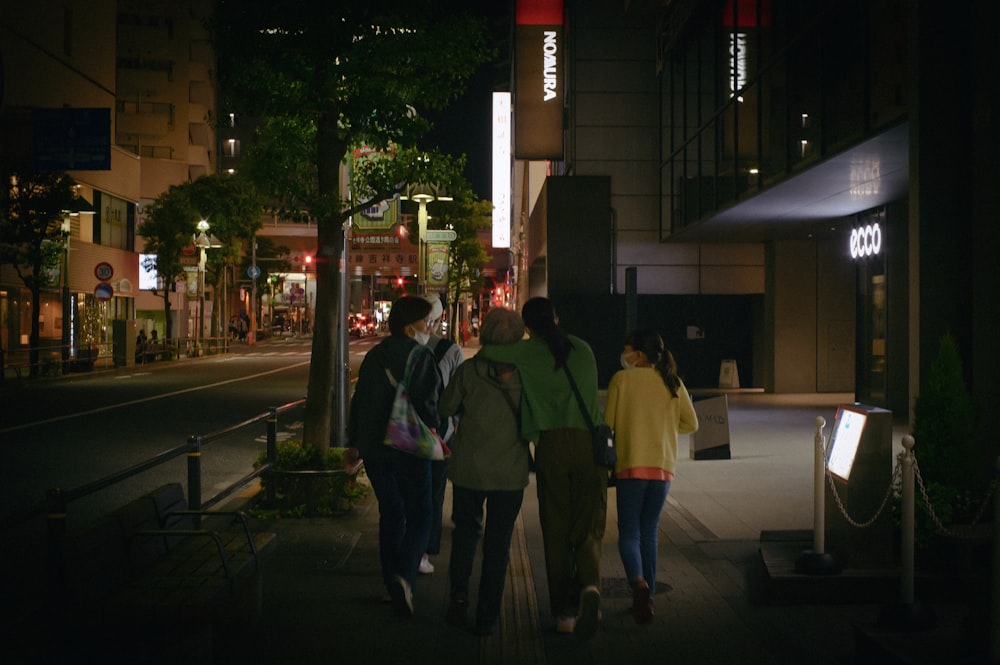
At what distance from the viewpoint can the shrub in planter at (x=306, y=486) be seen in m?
9.36

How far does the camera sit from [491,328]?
18.7 feet

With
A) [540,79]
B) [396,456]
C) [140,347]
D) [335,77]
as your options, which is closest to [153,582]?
[396,456]

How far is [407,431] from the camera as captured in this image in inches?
238

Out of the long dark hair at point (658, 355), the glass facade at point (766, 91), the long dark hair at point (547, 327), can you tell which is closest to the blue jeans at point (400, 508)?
the long dark hair at point (547, 327)

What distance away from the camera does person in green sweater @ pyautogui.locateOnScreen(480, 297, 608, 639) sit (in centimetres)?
555

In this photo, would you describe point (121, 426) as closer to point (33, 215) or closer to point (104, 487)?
point (104, 487)

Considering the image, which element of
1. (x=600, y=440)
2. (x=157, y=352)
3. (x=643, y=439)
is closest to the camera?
(x=600, y=440)

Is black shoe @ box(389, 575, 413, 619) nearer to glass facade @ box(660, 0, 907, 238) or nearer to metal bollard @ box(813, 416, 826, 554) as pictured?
metal bollard @ box(813, 416, 826, 554)

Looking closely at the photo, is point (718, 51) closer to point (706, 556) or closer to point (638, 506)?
point (706, 556)

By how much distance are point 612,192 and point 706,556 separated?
768 inches

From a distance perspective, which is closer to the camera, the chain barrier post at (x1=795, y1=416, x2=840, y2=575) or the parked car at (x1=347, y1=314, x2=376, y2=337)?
the chain barrier post at (x1=795, y1=416, x2=840, y2=575)

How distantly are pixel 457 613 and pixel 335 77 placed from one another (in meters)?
5.91

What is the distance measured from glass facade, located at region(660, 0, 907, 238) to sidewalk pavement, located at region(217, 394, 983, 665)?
275 inches

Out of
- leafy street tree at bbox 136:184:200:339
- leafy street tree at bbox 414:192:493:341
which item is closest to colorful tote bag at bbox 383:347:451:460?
leafy street tree at bbox 136:184:200:339
